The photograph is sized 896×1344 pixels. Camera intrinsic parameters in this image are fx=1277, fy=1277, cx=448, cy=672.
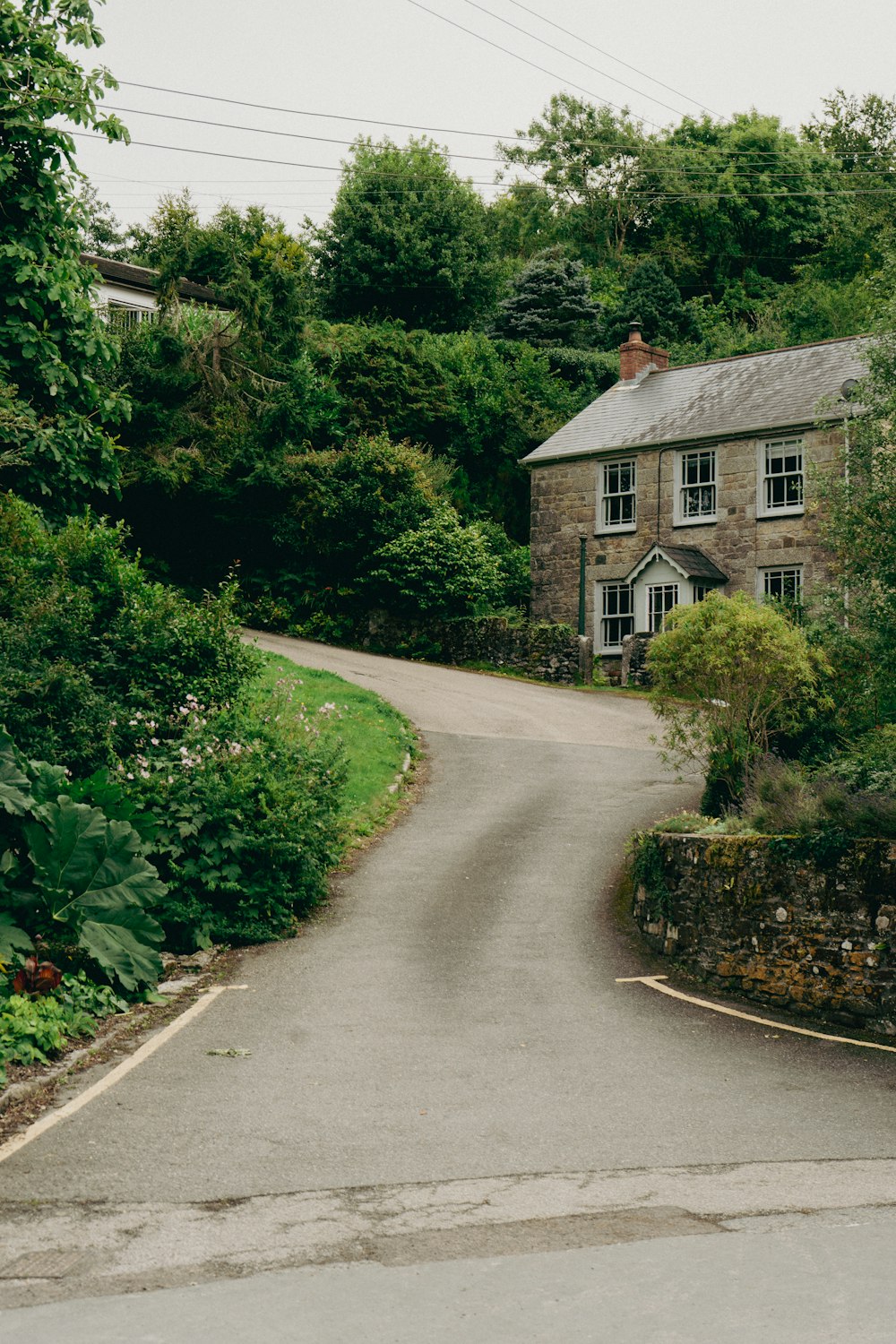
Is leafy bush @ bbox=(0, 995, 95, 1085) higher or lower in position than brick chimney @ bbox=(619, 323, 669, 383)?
lower

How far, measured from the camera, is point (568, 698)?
30953mm

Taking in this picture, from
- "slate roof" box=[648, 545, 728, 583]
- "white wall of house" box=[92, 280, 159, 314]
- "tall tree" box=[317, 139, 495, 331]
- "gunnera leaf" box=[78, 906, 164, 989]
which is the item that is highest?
"tall tree" box=[317, 139, 495, 331]

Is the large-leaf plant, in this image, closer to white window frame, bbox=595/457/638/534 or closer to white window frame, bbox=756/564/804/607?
white window frame, bbox=756/564/804/607

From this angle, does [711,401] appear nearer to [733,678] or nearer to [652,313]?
[652,313]

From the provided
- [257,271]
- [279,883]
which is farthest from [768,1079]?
[257,271]

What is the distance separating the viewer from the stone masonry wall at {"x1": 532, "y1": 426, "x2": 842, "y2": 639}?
111 ft

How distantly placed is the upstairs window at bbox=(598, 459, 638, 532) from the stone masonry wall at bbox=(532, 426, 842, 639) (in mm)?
195

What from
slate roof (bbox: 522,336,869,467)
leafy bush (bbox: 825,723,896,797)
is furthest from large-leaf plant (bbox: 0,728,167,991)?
slate roof (bbox: 522,336,869,467)

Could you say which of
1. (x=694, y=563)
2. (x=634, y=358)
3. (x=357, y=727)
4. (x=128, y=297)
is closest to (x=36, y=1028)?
(x=357, y=727)

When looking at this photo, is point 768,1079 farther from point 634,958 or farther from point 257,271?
point 257,271

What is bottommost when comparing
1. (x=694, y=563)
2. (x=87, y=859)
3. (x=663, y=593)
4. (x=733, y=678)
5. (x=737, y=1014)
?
(x=737, y=1014)

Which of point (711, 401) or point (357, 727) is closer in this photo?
point (357, 727)

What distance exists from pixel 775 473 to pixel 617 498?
516 cm

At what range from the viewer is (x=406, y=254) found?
50625mm
